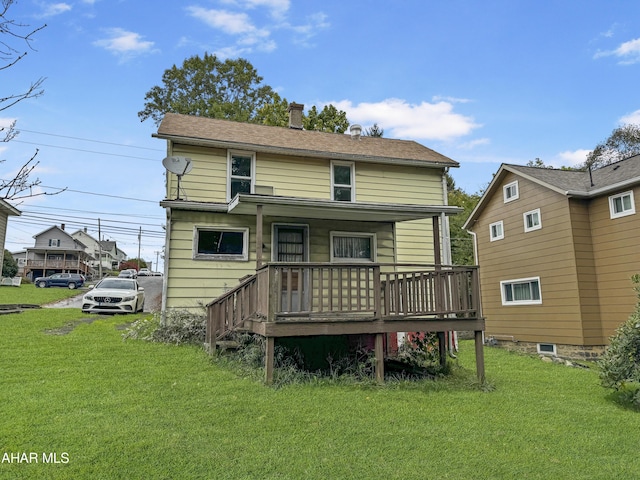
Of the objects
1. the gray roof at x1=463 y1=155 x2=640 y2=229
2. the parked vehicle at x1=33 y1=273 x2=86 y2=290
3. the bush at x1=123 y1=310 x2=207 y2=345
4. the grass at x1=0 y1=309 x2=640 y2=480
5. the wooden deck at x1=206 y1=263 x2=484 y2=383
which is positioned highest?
the gray roof at x1=463 y1=155 x2=640 y2=229

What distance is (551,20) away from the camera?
45.7 ft

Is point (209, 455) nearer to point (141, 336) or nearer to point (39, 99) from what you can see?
point (39, 99)

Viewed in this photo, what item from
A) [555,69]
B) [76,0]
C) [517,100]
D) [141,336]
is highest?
[555,69]

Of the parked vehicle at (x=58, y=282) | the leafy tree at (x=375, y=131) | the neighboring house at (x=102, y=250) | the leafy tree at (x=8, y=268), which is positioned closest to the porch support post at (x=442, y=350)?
the leafy tree at (x=375, y=131)

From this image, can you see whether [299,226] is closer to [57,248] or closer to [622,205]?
[622,205]

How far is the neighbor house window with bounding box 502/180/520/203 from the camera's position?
1512 cm

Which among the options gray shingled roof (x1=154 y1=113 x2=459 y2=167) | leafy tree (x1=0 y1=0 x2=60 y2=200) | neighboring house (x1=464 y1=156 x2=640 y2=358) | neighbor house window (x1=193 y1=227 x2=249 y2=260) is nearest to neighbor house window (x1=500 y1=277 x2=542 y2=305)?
neighboring house (x1=464 y1=156 x2=640 y2=358)

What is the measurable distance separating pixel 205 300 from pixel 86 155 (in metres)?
20.9

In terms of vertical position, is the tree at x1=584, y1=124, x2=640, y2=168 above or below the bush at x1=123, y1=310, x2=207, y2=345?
above

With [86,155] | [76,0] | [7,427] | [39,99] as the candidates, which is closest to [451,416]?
[7,427]

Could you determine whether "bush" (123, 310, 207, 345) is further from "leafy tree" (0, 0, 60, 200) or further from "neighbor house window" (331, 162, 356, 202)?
"leafy tree" (0, 0, 60, 200)

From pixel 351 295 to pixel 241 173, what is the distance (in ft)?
18.2

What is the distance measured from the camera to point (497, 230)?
16078 millimetres

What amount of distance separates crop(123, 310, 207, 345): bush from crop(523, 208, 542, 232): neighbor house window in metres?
10.9
